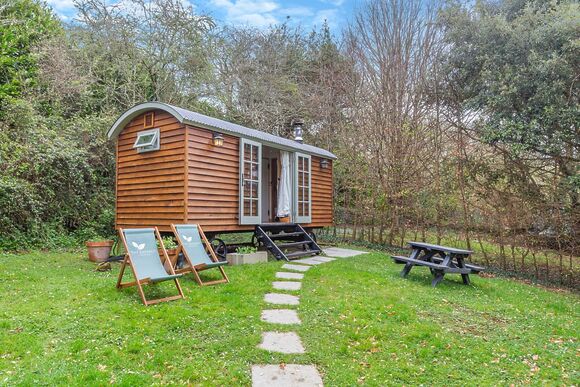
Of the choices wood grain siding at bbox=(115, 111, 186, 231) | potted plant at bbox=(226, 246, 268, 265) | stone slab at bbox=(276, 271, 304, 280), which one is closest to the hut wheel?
potted plant at bbox=(226, 246, 268, 265)

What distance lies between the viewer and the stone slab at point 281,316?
3.60 m

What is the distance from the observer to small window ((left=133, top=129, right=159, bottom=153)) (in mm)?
6516

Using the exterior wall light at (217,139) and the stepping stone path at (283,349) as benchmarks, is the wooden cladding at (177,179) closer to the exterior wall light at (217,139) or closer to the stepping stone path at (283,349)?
the exterior wall light at (217,139)

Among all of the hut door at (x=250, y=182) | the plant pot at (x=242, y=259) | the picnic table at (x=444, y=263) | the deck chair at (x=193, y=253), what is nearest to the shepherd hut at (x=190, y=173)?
the hut door at (x=250, y=182)

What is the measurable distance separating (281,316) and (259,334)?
558 mm

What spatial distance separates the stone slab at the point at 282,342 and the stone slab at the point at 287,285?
1580mm

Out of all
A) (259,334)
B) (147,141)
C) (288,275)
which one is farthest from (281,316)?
(147,141)

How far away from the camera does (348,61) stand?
11.8 meters

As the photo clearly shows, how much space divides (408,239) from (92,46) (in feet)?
33.3

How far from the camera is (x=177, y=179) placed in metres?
6.10

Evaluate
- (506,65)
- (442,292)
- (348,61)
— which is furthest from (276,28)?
(442,292)

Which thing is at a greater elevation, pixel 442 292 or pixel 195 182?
pixel 195 182

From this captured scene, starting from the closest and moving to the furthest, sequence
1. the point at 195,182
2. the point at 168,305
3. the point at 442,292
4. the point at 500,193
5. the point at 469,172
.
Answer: the point at 168,305 → the point at 442,292 → the point at 195,182 → the point at 500,193 → the point at 469,172

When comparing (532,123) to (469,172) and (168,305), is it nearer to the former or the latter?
(469,172)
